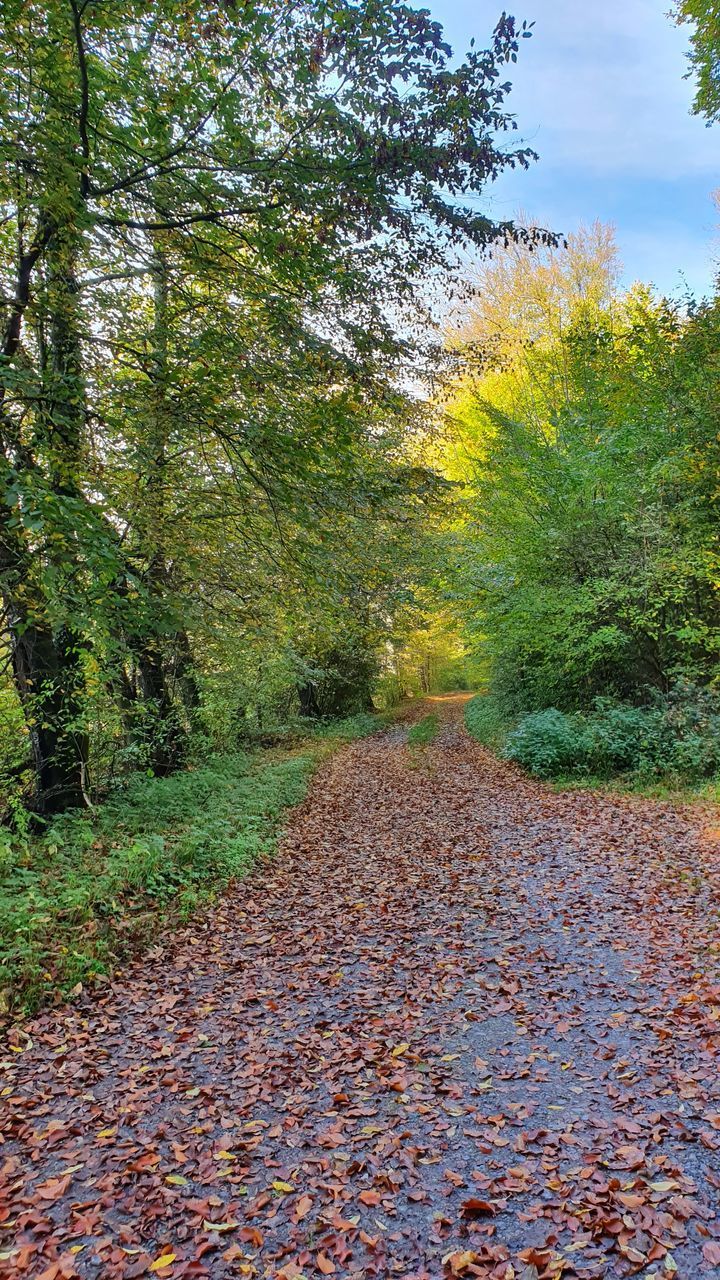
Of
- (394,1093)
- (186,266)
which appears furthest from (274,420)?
(394,1093)

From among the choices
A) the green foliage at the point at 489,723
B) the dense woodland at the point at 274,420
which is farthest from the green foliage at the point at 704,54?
the green foliage at the point at 489,723

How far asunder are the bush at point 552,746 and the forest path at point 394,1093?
4630 millimetres

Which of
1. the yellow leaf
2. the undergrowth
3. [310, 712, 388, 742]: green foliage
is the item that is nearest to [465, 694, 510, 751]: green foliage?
the undergrowth

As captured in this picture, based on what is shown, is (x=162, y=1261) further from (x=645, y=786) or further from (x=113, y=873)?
(x=645, y=786)

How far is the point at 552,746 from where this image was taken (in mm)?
11578

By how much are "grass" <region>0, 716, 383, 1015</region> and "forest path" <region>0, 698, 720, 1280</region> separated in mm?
293

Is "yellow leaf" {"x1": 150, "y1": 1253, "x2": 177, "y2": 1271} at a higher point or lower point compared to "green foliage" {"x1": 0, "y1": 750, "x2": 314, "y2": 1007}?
lower

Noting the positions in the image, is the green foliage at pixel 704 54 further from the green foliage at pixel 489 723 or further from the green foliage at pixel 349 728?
the green foliage at pixel 349 728

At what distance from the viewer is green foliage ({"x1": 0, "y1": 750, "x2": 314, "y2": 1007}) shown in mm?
4684

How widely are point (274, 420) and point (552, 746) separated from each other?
8497mm

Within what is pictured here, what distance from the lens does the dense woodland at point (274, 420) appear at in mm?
4328

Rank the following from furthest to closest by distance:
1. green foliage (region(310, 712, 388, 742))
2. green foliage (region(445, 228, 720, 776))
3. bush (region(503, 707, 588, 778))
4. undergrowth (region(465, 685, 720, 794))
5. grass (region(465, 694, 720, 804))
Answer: green foliage (region(310, 712, 388, 742))
bush (region(503, 707, 588, 778))
green foliage (region(445, 228, 720, 776))
undergrowth (region(465, 685, 720, 794))
grass (region(465, 694, 720, 804))

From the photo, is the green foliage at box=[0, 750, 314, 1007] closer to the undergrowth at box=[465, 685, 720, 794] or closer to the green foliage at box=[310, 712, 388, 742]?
the undergrowth at box=[465, 685, 720, 794]

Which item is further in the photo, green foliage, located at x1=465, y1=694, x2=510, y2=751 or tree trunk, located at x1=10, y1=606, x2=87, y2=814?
green foliage, located at x1=465, y1=694, x2=510, y2=751
